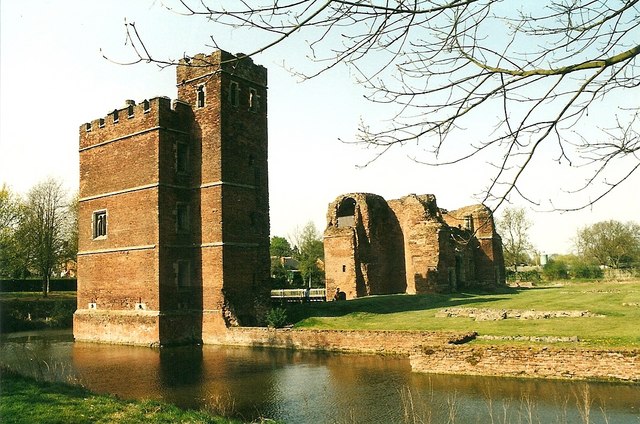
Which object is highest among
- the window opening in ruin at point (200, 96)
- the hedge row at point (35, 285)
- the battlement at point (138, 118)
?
the window opening in ruin at point (200, 96)

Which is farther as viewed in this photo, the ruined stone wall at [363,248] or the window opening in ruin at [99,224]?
the ruined stone wall at [363,248]

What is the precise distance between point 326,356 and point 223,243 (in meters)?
7.47

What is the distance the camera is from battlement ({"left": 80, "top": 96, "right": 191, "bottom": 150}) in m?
23.2

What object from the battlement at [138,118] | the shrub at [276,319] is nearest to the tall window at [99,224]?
the battlement at [138,118]

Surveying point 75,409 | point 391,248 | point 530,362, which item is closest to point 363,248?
point 391,248

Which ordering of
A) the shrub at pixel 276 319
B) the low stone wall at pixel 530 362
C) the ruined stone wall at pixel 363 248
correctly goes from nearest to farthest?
the low stone wall at pixel 530 362
the shrub at pixel 276 319
the ruined stone wall at pixel 363 248

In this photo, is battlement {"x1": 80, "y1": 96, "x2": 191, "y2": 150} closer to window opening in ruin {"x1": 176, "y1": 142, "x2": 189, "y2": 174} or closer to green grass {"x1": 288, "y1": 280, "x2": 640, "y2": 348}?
window opening in ruin {"x1": 176, "y1": 142, "x2": 189, "y2": 174}

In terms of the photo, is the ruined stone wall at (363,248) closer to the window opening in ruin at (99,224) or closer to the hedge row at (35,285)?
the window opening in ruin at (99,224)

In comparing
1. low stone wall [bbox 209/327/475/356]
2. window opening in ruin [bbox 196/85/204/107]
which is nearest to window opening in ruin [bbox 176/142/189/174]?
window opening in ruin [bbox 196/85/204/107]

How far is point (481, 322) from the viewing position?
19.5 m

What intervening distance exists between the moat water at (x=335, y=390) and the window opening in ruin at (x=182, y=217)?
6.44 meters

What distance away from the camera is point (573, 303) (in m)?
25.2

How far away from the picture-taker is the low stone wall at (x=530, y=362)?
11594mm

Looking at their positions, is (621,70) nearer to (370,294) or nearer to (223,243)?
(223,243)
